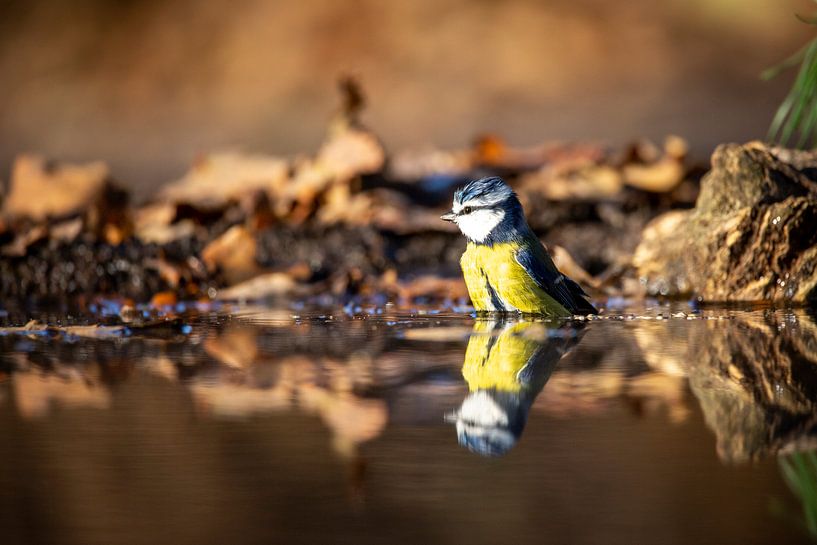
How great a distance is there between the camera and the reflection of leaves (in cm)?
119

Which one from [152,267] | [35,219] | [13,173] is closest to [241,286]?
[152,267]

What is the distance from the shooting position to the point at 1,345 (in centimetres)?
288

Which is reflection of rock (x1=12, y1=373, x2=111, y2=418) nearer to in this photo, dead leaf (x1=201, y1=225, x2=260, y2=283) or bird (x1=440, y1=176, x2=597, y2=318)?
bird (x1=440, y1=176, x2=597, y2=318)

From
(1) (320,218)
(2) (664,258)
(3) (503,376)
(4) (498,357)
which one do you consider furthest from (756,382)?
(1) (320,218)

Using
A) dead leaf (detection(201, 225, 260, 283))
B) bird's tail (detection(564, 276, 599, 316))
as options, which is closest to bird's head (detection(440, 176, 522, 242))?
bird's tail (detection(564, 276, 599, 316))

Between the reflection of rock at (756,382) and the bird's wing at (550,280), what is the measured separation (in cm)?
41

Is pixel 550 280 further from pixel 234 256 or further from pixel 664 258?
pixel 234 256

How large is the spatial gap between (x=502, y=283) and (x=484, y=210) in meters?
0.26

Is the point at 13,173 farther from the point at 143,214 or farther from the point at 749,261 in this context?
the point at 749,261

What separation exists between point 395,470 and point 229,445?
29 cm

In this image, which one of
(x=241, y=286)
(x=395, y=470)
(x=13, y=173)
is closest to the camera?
(x=395, y=470)

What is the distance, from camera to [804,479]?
132 centimetres

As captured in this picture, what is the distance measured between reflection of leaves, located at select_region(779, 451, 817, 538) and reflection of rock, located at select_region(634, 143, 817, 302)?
258 cm

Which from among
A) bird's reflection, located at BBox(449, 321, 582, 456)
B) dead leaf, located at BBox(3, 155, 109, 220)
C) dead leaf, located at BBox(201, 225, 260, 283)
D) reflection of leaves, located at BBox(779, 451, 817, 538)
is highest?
dead leaf, located at BBox(3, 155, 109, 220)
